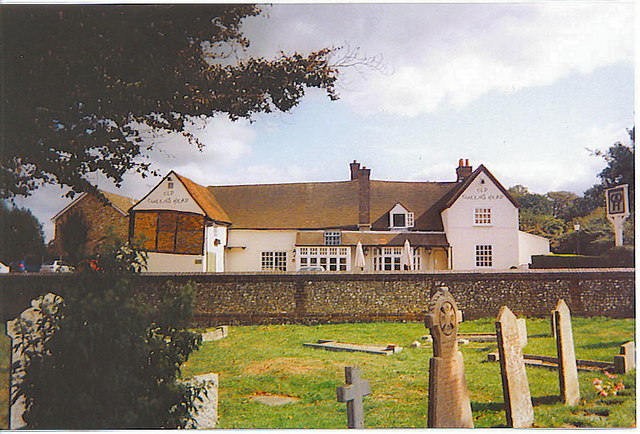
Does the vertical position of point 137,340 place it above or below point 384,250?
below

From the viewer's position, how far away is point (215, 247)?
16.6 feet

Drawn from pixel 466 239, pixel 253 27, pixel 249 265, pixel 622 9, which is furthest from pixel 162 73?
pixel 622 9

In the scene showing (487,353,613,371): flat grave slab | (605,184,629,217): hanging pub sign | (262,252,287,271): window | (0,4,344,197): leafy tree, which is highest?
(0,4,344,197): leafy tree

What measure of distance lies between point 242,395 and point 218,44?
3.12 meters

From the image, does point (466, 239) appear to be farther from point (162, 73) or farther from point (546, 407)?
point (162, 73)

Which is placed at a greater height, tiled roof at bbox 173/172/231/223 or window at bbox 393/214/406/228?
tiled roof at bbox 173/172/231/223

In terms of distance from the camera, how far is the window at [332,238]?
16.9ft

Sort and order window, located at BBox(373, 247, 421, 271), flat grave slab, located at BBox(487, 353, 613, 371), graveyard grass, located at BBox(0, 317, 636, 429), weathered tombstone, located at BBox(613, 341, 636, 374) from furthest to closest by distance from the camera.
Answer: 1. window, located at BBox(373, 247, 421, 271)
2. flat grave slab, located at BBox(487, 353, 613, 371)
3. weathered tombstone, located at BBox(613, 341, 636, 374)
4. graveyard grass, located at BBox(0, 317, 636, 429)

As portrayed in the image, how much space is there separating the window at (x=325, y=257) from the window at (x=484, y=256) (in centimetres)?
128

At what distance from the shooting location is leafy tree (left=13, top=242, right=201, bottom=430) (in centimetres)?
344

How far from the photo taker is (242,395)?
4531 millimetres

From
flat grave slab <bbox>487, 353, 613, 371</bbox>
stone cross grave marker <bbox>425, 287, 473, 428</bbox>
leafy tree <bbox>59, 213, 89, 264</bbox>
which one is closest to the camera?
stone cross grave marker <bbox>425, 287, 473, 428</bbox>

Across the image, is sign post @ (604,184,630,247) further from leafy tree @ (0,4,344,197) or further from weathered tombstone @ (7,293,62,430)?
weathered tombstone @ (7,293,62,430)

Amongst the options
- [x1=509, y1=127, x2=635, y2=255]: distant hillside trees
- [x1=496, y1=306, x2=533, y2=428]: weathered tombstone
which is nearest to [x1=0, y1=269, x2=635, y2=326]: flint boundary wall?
[x1=509, y1=127, x2=635, y2=255]: distant hillside trees
